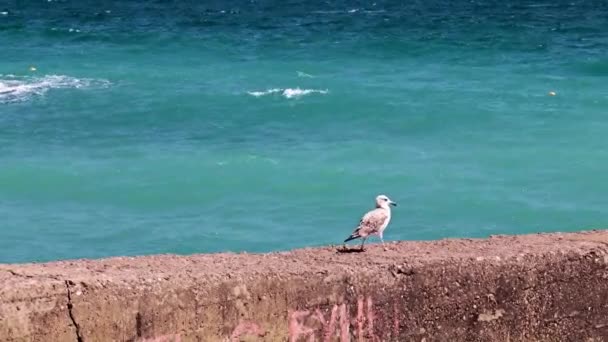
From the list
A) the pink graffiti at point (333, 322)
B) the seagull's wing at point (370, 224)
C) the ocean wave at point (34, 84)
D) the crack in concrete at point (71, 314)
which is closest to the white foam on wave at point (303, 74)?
the ocean wave at point (34, 84)

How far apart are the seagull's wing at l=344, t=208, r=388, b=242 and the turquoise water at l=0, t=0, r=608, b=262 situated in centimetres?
1399

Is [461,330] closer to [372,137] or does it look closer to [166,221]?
[166,221]

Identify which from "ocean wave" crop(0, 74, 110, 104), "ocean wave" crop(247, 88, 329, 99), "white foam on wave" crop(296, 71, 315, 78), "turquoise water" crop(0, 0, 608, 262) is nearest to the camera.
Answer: "turquoise water" crop(0, 0, 608, 262)

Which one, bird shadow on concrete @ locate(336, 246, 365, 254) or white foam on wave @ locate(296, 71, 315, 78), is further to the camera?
white foam on wave @ locate(296, 71, 315, 78)

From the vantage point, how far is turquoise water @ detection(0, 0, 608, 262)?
84.6ft

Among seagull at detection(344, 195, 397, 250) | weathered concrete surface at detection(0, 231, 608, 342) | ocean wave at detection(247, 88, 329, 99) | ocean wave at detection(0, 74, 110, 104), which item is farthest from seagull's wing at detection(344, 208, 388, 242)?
ocean wave at detection(0, 74, 110, 104)

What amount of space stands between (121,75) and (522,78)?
13643 mm

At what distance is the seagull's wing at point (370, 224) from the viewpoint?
920 centimetres

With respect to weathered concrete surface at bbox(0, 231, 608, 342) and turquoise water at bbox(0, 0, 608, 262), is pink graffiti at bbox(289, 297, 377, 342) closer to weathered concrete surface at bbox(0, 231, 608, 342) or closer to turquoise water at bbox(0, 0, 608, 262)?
weathered concrete surface at bbox(0, 231, 608, 342)

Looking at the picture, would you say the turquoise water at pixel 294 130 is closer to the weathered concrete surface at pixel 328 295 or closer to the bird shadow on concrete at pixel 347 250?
the bird shadow on concrete at pixel 347 250

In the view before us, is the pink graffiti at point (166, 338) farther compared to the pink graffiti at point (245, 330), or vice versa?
the pink graffiti at point (245, 330)

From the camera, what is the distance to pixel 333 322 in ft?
24.2

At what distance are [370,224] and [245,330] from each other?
7.69 ft

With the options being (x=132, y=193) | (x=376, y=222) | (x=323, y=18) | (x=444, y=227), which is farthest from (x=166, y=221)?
(x=323, y=18)
